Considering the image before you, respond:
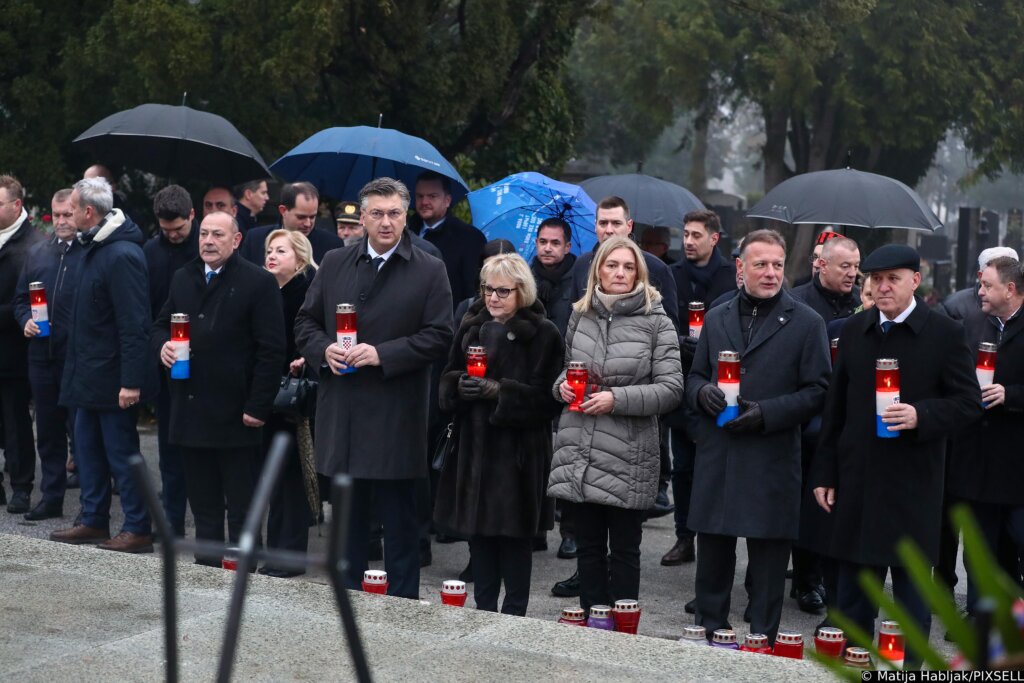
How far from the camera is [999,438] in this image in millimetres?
6934

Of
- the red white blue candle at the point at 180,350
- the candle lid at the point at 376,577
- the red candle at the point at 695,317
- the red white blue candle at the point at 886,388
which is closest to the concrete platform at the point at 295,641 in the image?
the candle lid at the point at 376,577

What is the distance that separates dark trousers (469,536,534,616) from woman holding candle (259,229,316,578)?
1.46 m

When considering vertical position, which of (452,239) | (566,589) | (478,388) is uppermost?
(452,239)

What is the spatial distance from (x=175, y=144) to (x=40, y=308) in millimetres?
1980

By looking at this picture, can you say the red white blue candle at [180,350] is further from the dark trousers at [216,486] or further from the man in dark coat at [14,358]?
the man in dark coat at [14,358]

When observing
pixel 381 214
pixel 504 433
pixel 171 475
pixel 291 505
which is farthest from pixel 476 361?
pixel 171 475

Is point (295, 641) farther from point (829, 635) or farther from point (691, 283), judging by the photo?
point (691, 283)

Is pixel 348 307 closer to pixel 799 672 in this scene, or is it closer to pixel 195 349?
pixel 195 349

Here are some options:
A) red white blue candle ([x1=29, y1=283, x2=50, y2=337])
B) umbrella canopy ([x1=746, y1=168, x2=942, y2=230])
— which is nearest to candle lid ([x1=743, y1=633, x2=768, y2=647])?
umbrella canopy ([x1=746, y1=168, x2=942, y2=230])

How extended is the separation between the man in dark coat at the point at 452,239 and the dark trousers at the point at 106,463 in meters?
2.10

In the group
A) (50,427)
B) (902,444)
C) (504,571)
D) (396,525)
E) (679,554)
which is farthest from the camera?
(50,427)

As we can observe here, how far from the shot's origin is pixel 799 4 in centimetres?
2644

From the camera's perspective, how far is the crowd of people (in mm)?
5980

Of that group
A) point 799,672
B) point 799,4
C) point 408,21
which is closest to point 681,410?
point 799,672
